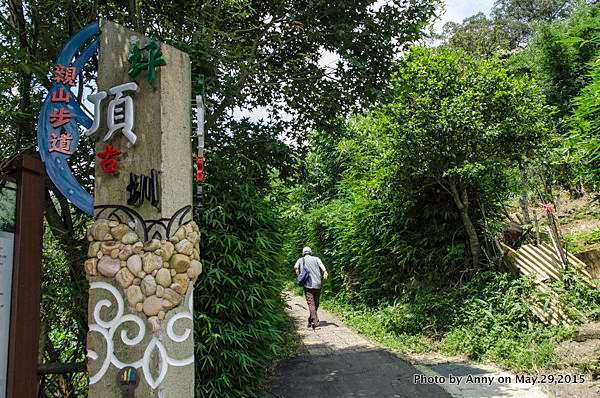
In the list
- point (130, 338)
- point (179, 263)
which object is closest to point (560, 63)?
point (179, 263)

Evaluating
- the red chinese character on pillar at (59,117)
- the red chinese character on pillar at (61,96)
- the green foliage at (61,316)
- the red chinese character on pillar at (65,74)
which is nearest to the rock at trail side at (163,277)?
the red chinese character on pillar at (59,117)

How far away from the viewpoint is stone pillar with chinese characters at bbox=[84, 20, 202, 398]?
8.64 ft

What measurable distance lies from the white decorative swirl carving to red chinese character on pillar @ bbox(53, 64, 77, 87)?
1.41 meters

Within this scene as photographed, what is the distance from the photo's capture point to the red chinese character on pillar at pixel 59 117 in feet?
9.61

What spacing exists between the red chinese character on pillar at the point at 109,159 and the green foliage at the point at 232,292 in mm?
1476

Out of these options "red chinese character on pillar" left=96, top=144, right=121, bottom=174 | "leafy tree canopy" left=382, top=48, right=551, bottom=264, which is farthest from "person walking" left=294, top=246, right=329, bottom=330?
"red chinese character on pillar" left=96, top=144, right=121, bottom=174

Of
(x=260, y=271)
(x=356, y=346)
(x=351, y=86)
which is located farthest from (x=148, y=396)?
(x=356, y=346)

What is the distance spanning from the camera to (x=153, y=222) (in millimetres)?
2746

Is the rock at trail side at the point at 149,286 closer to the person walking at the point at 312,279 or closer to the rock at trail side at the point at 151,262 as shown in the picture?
the rock at trail side at the point at 151,262

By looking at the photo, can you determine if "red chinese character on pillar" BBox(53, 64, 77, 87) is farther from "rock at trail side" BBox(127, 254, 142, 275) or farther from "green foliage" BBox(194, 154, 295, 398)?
"green foliage" BBox(194, 154, 295, 398)

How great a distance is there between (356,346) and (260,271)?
3215 mm

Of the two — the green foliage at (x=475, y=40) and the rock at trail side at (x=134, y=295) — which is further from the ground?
the green foliage at (x=475, y=40)

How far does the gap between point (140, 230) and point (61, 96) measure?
1.10 m

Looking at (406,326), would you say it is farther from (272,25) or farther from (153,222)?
(153,222)
